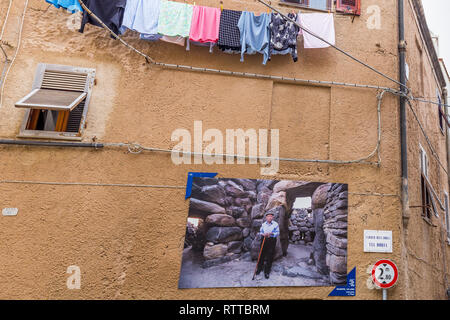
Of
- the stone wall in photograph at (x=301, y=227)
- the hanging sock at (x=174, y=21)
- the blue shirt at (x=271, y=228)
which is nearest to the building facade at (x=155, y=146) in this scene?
the hanging sock at (x=174, y=21)

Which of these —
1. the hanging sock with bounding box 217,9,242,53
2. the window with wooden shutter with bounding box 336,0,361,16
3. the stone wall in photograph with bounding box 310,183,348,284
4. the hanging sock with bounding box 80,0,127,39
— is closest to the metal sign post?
the stone wall in photograph with bounding box 310,183,348,284

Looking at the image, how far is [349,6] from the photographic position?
21.8ft

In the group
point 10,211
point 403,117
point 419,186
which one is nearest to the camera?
point 10,211

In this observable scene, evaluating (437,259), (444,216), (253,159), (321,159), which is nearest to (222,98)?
(253,159)

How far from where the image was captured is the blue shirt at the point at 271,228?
5449 mm

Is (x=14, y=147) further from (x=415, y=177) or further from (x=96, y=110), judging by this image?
(x=415, y=177)

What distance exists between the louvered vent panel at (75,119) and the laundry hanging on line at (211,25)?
138 cm

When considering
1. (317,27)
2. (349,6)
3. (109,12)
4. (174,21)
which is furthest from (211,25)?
(349,6)

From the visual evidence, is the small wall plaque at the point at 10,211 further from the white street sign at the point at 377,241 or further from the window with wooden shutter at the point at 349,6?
the window with wooden shutter at the point at 349,6

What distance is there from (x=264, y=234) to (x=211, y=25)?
13.1 ft

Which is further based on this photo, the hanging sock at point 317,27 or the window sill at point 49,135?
the hanging sock at point 317,27

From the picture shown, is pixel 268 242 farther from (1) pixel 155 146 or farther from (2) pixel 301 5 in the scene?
(2) pixel 301 5

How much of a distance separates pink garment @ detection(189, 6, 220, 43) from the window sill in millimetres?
2776

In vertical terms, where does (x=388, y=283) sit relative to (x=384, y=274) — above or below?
below
